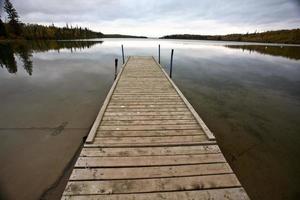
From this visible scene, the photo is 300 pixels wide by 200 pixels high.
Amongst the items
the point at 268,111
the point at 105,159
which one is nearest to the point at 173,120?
the point at 105,159

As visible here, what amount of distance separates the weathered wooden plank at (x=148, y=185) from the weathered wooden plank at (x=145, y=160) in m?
0.38

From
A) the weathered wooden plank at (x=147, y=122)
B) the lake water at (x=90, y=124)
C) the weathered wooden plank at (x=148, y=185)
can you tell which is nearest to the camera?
the weathered wooden plank at (x=148, y=185)

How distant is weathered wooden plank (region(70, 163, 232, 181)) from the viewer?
2.90 m

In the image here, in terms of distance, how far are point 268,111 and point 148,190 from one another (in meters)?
8.18

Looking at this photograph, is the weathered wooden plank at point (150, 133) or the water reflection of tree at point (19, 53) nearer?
the weathered wooden plank at point (150, 133)

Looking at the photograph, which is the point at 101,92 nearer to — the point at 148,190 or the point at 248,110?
the point at 248,110

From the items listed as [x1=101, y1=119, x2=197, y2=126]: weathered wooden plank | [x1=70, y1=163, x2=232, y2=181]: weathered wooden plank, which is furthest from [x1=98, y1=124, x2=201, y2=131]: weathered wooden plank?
[x1=70, y1=163, x2=232, y2=181]: weathered wooden plank

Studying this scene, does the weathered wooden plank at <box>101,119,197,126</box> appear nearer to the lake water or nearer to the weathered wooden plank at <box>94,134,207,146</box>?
the weathered wooden plank at <box>94,134,207,146</box>

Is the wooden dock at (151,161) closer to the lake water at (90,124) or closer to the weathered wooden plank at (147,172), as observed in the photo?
the weathered wooden plank at (147,172)

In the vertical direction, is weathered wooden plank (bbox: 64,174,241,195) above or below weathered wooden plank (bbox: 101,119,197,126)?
below

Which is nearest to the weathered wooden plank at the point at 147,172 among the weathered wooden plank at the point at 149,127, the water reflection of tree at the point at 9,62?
the weathered wooden plank at the point at 149,127

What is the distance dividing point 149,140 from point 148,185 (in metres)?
1.26

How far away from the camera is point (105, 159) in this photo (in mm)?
3287

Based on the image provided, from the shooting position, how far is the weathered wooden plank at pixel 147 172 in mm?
2900
